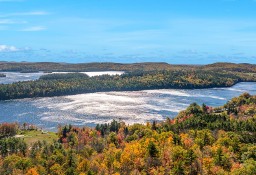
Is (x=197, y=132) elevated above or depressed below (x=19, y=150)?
above

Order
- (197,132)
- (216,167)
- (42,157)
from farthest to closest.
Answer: (197,132)
(42,157)
(216,167)

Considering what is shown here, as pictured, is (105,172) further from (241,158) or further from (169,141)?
(241,158)

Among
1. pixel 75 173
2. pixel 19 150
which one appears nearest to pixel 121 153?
pixel 75 173

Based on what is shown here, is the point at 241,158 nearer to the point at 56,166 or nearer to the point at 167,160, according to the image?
the point at 167,160

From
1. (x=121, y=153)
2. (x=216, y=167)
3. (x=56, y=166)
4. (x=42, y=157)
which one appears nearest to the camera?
(x=216, y=167)

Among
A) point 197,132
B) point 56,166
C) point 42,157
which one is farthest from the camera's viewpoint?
point 197,132

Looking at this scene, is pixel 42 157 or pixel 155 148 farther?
pixel 42 157

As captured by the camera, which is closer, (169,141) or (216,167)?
(216,167)

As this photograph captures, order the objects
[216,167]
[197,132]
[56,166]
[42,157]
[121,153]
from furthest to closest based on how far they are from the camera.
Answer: [197,132] → [42,157] → [121,153] → [56,166] → [216,167]

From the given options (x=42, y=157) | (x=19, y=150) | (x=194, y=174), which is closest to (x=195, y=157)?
(x=194, y=174)
